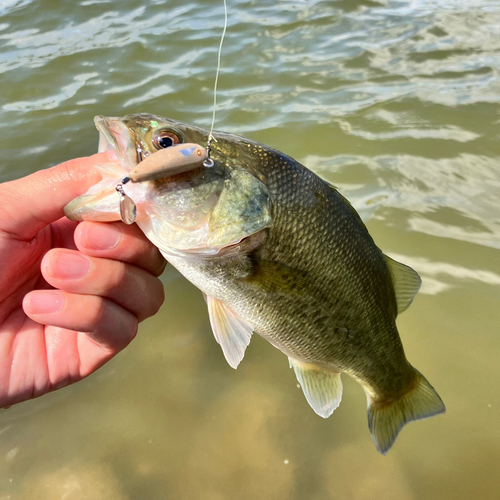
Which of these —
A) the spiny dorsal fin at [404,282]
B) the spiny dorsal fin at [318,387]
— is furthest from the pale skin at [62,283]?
the spiny dorsal fin at [404,282]

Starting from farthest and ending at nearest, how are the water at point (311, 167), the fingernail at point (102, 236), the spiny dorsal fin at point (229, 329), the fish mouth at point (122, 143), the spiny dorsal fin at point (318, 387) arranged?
the water at point (311, 167), the spiny dorsal fin at point (318, 387), the spiny dorsal fin at point (229, 329), the fingernail at point (102, 236), the fish mouth at point (122, 143)

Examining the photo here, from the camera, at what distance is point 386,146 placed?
3.89 m

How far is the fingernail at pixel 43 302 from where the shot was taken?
4.81ft

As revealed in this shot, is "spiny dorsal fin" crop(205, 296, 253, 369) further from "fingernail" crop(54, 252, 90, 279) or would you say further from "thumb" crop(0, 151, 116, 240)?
"thumb" crop(0, 151, 116, 240)

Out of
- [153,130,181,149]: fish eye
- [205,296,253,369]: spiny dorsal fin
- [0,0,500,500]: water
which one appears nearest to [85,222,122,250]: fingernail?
[153,130,181,149]: fish eye

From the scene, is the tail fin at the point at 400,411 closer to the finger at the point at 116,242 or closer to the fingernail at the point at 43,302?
the finger at the point at 116,242

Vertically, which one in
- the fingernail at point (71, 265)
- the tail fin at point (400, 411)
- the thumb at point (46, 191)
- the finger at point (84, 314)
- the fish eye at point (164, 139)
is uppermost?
the fish eye at point (164, 139)

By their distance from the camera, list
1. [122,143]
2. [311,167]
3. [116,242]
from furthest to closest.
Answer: [311,167]
[116,242]
[122,143]

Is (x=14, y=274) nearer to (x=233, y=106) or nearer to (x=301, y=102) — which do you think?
(x=233, y=106)

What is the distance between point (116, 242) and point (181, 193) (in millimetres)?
342

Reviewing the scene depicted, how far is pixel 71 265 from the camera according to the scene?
1482mm

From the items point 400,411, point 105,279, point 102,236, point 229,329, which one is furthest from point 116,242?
point 400,411

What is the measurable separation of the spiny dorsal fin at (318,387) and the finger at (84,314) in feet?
2.84

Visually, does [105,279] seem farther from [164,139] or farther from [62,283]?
[164,139]
